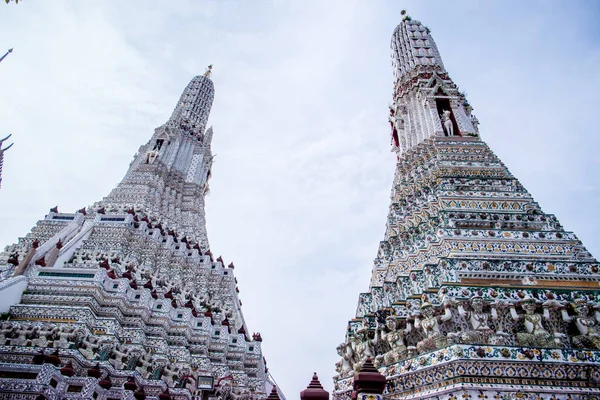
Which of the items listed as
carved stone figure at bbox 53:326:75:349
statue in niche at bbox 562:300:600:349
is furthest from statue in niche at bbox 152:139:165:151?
statue in niche at bbox 562:300:600:349

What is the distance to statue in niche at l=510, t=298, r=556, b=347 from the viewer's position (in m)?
5.58

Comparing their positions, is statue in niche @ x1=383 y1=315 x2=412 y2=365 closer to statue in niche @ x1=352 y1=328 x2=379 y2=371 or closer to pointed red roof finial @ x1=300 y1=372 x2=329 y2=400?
statue in niche @ x1=352 y1=328 x2=379 y2=371

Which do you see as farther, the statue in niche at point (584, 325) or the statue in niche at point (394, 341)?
the statue in niche at point (394, 341)

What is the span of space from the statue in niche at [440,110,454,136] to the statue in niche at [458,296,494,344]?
807 cm

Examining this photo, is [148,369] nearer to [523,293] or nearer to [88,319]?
[88,319]

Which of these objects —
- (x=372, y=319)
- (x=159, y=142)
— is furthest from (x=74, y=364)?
(x=159, y=142)

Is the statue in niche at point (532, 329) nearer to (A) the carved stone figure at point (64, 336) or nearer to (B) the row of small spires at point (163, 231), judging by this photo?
(A) the carved stone figure at point (64, 336)

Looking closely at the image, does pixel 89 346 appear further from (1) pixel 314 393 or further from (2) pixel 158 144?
(2) pixel 158 144

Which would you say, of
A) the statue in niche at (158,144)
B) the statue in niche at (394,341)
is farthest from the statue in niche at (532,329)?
the statue in niche at (158,144)

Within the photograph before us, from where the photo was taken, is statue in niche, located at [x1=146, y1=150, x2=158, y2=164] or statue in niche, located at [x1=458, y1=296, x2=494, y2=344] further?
statue in niche, located at [x1=146, y1=150, x2=158, y2=164]

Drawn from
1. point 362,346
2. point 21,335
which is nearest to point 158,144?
point 21,335

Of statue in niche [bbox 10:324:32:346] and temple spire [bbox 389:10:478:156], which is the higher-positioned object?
temple spire [bbox 389:10:478:156]

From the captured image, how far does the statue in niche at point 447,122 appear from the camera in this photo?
13062 mm

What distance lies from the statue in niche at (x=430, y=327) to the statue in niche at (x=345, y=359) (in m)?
1.39
